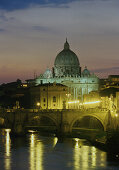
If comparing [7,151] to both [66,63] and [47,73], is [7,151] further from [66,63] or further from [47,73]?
[66,63]

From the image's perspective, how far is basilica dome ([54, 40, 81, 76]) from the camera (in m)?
167

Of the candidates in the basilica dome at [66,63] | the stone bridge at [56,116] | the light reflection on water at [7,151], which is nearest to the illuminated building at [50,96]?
the basilica dome at [66,63]

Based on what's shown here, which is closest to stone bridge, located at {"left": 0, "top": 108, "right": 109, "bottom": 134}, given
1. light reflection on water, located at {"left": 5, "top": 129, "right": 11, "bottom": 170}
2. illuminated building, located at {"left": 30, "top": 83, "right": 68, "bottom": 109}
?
light reflection on water, located at {"left": 5, "top": 129, "right": 11, "bottom": 170}

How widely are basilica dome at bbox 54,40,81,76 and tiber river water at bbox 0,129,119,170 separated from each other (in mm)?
86359

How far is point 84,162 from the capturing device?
61.8 meters

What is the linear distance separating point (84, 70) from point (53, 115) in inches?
3138

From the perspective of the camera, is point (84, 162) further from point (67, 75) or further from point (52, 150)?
point (67, 75)

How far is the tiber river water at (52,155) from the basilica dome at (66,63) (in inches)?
3400

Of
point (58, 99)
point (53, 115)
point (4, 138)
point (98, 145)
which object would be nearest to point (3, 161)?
point (98, 145)

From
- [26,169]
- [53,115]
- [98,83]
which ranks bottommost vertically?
[26,169]

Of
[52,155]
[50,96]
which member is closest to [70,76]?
[50,96]

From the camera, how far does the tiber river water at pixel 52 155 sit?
196 feet

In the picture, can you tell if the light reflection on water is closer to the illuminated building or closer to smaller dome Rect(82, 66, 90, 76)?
the illuminated building

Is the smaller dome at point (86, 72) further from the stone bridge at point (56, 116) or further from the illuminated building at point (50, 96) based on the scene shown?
the stone bridge at point (56, 116)
